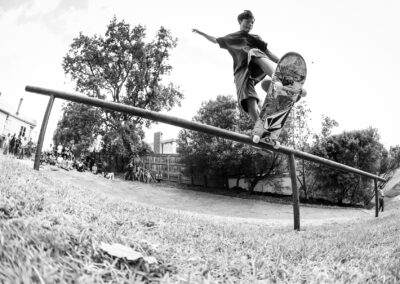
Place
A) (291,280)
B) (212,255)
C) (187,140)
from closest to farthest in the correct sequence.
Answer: (291,280), (212,255), (187,140)

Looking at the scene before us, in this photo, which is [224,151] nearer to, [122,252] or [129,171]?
[129,171]

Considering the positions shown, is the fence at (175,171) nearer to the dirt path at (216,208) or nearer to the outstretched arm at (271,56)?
the dirt path at (216,208)

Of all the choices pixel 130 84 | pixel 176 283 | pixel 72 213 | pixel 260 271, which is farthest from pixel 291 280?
pixel 130 84

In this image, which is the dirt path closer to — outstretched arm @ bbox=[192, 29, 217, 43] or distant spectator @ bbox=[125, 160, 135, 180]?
outstretched arm @ bbox=[192, 29, 217, 43]

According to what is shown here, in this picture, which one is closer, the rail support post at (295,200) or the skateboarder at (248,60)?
the rail support post at (295,200)

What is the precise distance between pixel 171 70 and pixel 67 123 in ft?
35.9

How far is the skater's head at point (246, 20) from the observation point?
4.28 meters

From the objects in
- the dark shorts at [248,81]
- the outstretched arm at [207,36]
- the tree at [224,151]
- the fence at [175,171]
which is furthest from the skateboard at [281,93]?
the fence at [175,171]

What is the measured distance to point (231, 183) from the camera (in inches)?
987

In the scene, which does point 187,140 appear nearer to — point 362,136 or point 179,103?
point 179,103

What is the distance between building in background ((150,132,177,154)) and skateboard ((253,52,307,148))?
35.4 meters

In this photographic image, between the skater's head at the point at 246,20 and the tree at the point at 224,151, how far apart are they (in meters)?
16.3

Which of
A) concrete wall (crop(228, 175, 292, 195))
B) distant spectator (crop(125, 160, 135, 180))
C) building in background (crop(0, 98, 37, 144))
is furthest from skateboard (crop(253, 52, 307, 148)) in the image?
building in background (crop(0, 98, 37, 144))

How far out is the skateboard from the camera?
3.54 m
